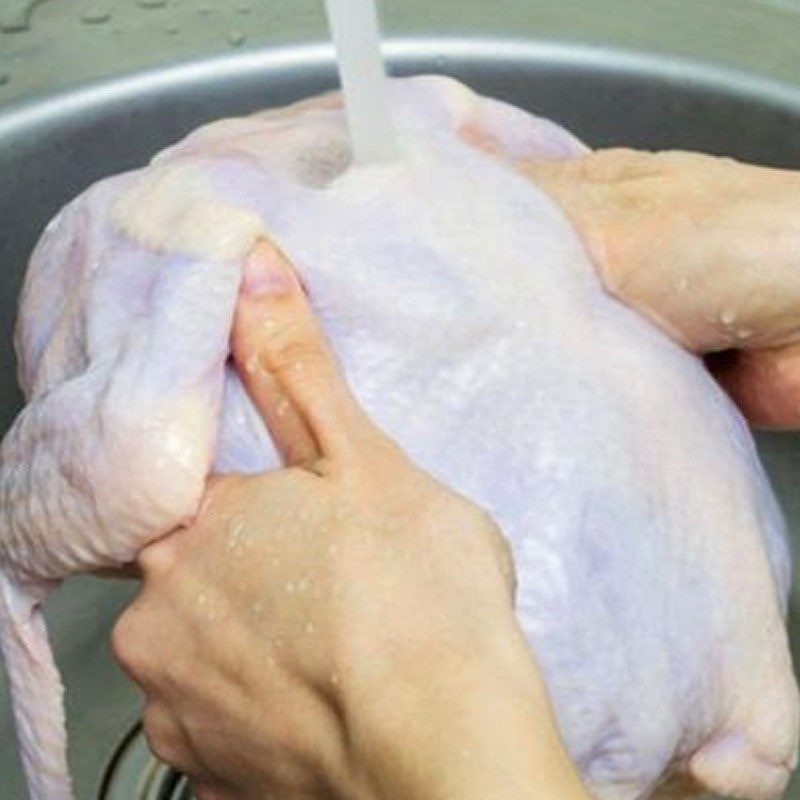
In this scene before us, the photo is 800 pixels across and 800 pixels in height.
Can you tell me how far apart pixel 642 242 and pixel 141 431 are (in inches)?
8.8

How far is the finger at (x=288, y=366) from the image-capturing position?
0.54 m

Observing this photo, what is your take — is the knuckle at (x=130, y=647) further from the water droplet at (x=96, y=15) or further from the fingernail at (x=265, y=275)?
the water droplet at (x=96, y=15)

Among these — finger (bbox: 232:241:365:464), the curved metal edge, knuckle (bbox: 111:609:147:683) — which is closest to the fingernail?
finger (bbox: 232:241:365:464)

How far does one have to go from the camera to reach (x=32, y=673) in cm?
62

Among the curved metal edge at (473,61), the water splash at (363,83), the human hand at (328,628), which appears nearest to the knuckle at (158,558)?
the human hand at (328,628)

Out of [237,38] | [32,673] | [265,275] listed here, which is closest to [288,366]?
[265,275]

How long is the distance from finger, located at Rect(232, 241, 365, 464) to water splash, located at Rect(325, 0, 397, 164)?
72mm

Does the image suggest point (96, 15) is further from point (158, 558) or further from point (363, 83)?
point (158, 558)

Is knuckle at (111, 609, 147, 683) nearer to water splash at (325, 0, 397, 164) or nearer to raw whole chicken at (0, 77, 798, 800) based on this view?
raw whole chicken at (0, 77, 798, 800)

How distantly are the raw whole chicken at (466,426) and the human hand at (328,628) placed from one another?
2 cm

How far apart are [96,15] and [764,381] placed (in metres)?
0.45

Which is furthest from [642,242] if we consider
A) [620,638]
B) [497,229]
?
[620,638]

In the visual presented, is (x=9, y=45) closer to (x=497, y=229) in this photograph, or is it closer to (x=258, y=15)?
(x=258, y=15)

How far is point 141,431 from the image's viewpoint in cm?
56
